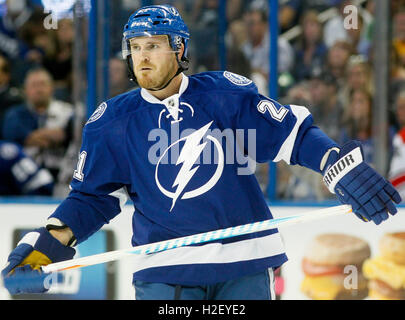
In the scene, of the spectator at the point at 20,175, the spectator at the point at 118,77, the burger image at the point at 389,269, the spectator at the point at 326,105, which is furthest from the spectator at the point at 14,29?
the burger image at the point at 389,269

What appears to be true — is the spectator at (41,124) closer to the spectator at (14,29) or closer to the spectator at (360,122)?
the spectator at (14,29)

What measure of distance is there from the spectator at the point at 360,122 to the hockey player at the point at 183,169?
1.49m

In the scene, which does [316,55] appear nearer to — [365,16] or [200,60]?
[365,16]

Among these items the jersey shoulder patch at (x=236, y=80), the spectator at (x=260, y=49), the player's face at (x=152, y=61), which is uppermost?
the player's face at (x=152, y=61)

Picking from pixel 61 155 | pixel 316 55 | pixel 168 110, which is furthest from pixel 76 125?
pixel 168 110

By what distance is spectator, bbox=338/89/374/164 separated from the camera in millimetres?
3916

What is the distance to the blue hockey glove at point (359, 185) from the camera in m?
2.23

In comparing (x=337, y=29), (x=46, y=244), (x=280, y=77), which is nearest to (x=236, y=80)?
(x=46, y=244)

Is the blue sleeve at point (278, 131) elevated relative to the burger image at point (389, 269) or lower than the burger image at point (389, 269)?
elevated

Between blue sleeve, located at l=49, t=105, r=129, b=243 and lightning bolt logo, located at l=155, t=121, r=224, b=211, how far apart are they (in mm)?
151

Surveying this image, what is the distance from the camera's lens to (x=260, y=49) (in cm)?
406

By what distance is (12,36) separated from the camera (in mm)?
4742

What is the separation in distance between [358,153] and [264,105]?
1.06 feet
